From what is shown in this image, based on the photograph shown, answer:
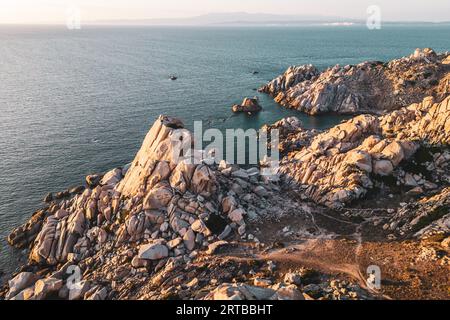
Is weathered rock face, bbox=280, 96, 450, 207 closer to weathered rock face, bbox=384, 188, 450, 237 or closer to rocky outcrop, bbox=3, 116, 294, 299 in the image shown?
weathered rock face, bbox=384, 188, 450, 237

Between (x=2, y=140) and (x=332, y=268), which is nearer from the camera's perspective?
(x=332, y=268)

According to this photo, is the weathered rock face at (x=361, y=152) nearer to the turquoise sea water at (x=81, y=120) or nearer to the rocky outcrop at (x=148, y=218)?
the rocky outcrop at (x=148, y=218)

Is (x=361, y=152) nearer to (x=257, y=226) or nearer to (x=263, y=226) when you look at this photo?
(x=263, y=226)

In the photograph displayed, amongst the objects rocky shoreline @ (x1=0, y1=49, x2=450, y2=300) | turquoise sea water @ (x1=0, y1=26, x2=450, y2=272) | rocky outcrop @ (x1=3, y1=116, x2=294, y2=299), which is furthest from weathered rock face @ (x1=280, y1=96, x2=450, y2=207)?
A: turquoise sea water @ (x1=0, y1=26, x2=450, y2=272)

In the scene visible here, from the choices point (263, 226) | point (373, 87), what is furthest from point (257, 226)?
point (373, 87)

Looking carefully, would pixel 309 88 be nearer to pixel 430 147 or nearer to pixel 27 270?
pixel 430 147

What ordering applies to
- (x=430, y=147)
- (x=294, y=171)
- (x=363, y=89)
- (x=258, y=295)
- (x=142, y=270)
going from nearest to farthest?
1. (x=258, y=295)
2. (x=142, y=270)
3. (x=430, y=147)
4. (x=294, y=171)
5. (x=363, y=89)
